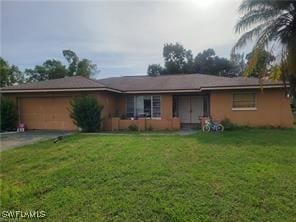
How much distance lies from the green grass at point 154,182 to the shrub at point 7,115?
1023cm

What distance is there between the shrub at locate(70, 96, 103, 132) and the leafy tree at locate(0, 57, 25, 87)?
30.7 m

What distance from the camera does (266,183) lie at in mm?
8023

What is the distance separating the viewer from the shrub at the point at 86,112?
64.3ft

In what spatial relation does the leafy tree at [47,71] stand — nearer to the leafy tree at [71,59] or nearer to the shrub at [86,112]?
the leafy tree at [71,59]

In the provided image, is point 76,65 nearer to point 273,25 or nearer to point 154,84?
point 154,84

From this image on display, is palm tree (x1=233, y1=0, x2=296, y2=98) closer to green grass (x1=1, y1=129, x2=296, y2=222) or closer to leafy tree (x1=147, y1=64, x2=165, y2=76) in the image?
green grass (x1=1, y1=129, x2=296, y2=222)

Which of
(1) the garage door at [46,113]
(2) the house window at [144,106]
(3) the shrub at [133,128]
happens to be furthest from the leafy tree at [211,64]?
(1) the garage door at [46,113]

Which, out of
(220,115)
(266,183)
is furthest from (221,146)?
(220,115)

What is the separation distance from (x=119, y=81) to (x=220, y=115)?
401 inches

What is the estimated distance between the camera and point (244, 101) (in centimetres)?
2097

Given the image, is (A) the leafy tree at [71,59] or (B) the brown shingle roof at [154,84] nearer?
(B) the brown shingle roof at [154,84]

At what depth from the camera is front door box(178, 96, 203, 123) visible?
24.6 metres

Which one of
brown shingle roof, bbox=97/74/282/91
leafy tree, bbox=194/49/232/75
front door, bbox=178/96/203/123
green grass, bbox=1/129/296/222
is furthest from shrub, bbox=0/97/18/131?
leafy tree, bbox=194/49/232/75

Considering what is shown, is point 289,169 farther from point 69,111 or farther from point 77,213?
point 69,111
